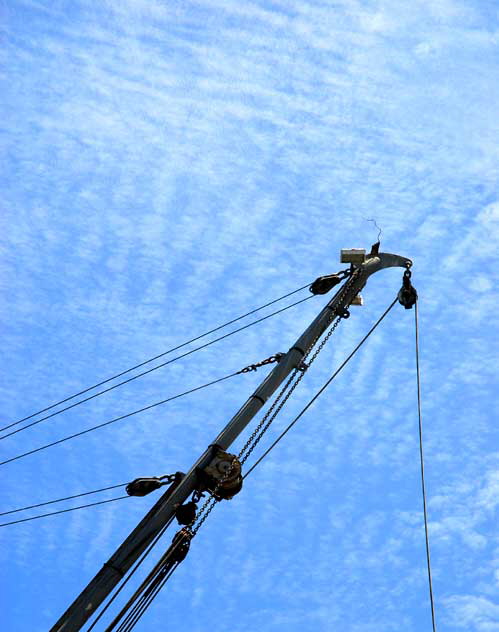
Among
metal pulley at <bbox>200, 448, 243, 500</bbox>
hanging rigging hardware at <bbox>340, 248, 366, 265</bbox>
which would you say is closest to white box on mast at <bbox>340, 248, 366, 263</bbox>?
hanging rigging hardware at <bbox>340, 248, 366, 265</bbox>

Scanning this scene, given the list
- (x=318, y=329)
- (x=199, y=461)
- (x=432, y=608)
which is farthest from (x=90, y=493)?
(x=432, y=608)

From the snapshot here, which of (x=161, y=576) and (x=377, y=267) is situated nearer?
(x=161, y=576)

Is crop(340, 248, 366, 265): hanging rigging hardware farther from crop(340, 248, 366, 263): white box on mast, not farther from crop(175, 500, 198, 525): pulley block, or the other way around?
crop(175, 500, 198, 525): pulley block

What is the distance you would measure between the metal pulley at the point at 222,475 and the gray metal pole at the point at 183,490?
A: 0.54ft

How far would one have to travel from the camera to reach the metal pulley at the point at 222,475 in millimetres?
22703

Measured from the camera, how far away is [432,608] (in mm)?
23906

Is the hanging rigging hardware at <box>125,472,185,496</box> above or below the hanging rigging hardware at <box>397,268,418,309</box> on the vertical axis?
below

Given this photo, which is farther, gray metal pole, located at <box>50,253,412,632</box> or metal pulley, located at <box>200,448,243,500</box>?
metal pulley, located at <box>200,448,243,500</box>

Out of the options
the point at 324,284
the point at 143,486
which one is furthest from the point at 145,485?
the point at 324,284

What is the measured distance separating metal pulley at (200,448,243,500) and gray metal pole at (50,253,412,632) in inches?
6.5

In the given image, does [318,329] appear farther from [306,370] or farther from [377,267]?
[377,267]

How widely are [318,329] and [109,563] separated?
853 cm

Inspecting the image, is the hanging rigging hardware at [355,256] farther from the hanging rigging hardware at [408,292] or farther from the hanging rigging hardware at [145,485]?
the hanging rigging hardware at [145,485]

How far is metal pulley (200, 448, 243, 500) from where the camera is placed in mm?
22703
